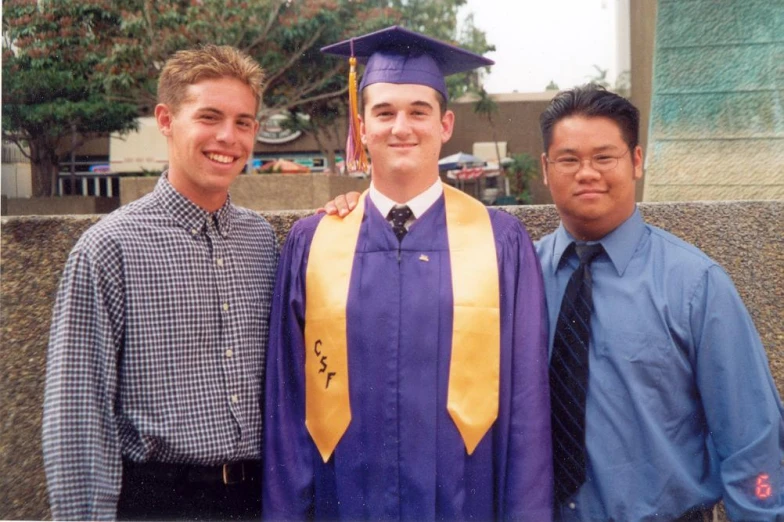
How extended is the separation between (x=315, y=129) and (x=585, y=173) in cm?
1028

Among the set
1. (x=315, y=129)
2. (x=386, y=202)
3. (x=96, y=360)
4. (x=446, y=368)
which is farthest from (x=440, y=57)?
(x=315, y=129)

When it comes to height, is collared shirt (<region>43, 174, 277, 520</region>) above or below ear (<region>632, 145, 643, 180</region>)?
below

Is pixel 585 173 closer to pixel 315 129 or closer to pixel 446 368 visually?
pixel 446 368

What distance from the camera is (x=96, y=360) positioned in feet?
6.06

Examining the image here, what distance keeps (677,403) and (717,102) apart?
1.59 metres

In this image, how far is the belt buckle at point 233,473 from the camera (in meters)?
2.00

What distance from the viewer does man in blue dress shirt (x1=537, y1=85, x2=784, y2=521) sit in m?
1.80

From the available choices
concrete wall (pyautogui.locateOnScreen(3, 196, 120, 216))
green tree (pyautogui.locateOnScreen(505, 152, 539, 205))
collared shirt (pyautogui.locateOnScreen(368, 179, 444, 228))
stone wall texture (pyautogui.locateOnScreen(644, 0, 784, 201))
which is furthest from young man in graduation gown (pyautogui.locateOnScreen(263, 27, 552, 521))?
green tree (pyautogui.locateOnScreen(505, 152, 539, 205))

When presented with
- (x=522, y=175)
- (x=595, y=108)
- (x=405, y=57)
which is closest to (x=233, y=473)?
(x=405, y=57)

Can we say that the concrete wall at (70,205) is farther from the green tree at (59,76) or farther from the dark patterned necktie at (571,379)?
the dark patterned necktie at (571,379)

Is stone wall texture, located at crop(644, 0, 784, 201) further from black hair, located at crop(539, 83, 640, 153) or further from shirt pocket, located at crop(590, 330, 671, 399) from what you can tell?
shirt pocket, located at crop(590, 330, 671, 399)

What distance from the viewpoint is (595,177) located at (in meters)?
2.00

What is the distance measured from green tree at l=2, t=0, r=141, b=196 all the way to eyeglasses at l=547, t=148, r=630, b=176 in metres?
3.07

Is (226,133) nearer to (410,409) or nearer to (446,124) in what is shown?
(446,124)
